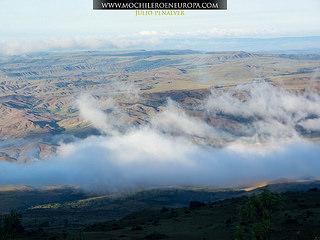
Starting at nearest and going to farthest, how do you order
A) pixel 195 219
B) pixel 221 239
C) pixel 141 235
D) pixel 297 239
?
pixel 297 239
pixel 221 239
pixel 141 235
pixel 195 219

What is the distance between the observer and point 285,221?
85.6m

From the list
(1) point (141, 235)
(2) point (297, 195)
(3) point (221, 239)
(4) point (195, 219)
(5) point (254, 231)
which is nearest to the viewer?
(5) point (254, 231)

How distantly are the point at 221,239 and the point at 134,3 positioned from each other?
127 feet

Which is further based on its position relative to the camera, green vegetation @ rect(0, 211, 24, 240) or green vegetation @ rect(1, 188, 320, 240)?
green vegetation @ rect(0, 211, 24, 240)

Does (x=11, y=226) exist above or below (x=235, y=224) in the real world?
above

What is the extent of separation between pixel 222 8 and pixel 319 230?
35.6 meters

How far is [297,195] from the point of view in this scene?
131125 mm

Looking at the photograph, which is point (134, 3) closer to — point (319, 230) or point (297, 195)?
point (319, 230)

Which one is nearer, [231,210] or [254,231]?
[254,231]

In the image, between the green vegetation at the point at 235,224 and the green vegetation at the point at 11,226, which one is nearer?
the green vegetation at the point at 235,224

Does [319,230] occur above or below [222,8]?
below

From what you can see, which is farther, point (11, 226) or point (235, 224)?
point (11, 226)

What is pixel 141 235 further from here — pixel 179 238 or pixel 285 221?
pixel 285 221

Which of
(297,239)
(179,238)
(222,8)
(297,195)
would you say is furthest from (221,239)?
(297,195)
